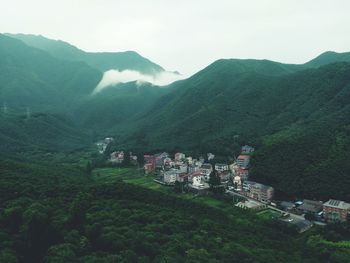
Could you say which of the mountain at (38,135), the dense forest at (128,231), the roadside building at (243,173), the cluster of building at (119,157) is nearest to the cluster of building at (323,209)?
the dense forest at (128,231)

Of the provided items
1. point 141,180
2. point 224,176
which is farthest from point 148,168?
point 224,176

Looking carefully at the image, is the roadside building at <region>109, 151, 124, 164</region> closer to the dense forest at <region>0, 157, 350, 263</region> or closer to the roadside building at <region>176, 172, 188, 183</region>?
the roadside building at <region>176, 172, 188, 183</region>

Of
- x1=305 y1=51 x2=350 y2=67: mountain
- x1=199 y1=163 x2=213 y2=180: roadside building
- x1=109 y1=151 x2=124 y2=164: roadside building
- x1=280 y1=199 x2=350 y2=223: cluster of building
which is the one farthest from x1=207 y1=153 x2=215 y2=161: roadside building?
x1=305 y1=51 x2=350 y2=67: mountain

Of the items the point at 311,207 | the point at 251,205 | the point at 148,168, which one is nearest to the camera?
the point at 311,207

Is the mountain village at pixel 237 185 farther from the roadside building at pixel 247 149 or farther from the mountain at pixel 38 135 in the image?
the mountain at pixel 38 135

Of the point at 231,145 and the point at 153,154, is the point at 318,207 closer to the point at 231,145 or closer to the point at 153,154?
the point at 231,145

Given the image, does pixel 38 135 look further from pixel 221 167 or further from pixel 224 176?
pixel 224 176
